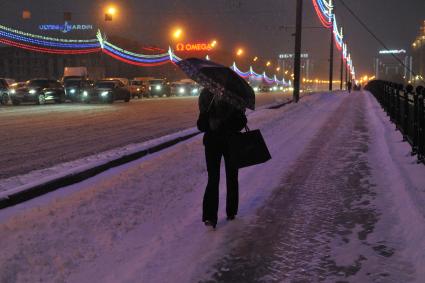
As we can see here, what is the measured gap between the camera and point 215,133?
16.9 ft

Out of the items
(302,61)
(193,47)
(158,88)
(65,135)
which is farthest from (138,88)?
(302,61)

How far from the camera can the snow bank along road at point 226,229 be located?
14.0 feet

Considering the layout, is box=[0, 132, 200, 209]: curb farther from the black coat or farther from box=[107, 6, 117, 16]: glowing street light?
box=[107, 6, 117, 16]: glowing street light

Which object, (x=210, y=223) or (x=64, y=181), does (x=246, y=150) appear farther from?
(x=64, y=181)

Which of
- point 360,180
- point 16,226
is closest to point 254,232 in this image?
point 16,226

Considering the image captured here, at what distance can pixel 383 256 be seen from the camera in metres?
4.59

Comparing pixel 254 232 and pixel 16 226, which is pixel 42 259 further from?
pixel 254 232

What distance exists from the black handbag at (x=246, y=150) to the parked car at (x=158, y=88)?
4175 cm

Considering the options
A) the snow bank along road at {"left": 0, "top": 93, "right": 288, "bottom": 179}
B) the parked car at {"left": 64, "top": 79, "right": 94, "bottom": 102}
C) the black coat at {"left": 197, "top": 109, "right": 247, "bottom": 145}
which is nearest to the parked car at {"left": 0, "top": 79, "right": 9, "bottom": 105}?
the parked car at {"left": 64, "top": 79, "right": 94, "bottom": 102}

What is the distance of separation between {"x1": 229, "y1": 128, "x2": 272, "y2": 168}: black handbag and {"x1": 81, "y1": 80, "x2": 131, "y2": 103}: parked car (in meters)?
27.7

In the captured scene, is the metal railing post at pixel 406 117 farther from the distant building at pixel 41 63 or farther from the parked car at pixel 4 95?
the distant building at pixel 41 63

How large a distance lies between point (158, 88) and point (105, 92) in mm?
15597

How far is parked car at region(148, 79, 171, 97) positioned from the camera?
46938mm

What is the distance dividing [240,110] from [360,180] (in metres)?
3.52
